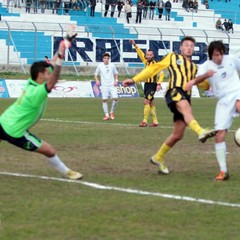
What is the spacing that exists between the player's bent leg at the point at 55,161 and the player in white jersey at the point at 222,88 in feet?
7.14

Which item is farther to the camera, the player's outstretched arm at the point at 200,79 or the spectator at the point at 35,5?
the spectator at the point at 35,5

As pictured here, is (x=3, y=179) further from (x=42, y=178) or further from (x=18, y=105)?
(x=18, y=105)

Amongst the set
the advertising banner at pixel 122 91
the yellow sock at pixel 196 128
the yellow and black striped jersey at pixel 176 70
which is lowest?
the advertising banner at pixel 122 91

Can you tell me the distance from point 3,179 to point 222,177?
3.30 metres

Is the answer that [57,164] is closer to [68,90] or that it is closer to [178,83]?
[178,83]

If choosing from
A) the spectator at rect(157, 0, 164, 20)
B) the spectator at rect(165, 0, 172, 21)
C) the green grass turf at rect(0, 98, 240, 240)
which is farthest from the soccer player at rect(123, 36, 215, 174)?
the spectator at rect(165, 0, 172, 21)

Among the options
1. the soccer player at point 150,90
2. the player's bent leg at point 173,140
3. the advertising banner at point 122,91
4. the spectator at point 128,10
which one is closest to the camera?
the player's bent leg at point 173,140

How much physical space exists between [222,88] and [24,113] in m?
3.21

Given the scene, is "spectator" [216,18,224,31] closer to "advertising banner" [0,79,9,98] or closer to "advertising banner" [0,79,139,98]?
"advertising banner" [0,79,139,98]

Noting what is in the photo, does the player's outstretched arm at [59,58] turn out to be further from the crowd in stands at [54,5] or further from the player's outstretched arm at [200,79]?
the crowd in stands at [54,5]

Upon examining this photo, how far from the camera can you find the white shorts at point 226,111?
40.4 ft

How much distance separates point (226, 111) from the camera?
12.4 metres

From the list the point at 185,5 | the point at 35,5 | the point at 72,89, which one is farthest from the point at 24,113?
the point at 185,5

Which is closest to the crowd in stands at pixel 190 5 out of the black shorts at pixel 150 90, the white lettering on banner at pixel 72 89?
the white lettering on banner at pixel 72 89
